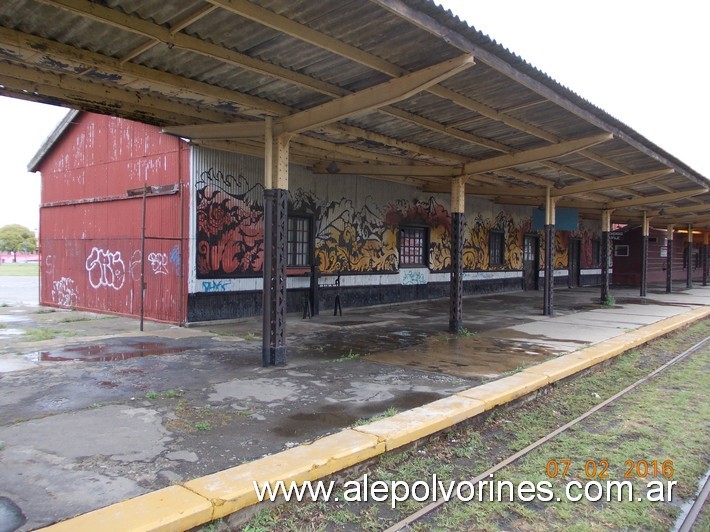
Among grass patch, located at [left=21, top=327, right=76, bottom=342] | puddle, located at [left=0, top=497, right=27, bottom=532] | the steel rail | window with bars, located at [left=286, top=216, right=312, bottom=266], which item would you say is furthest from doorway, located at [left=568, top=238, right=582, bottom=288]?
puddle, located at [left=0, top=497, right=27, bottom=532]

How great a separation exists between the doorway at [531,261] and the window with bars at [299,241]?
13091mm

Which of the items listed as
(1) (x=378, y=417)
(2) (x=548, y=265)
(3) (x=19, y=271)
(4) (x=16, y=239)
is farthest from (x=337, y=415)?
(4) (x=16, y=239)

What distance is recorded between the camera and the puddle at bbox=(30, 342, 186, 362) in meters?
7.95

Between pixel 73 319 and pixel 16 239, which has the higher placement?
pixel 16 239

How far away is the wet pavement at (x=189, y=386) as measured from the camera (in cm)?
394

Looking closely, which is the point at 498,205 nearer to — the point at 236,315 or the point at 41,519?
the point at 236,315

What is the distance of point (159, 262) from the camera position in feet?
38.7

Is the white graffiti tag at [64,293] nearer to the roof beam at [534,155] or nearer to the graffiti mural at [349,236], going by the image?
the graffiti mural at [349,236]

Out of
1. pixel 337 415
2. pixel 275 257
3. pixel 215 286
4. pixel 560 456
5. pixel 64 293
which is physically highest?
pixel 275 257

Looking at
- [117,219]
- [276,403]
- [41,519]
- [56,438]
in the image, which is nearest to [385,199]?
[117,219]

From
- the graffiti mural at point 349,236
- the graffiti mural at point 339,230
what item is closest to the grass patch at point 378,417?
the graffiti mural at point 339,230

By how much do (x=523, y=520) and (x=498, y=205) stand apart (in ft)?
62.4

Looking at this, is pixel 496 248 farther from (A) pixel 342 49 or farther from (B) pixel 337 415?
(B) pixel 337 415

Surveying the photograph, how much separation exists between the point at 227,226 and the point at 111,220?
3829mm
